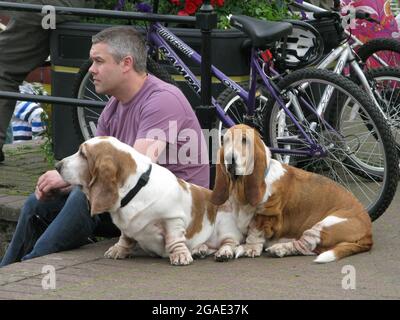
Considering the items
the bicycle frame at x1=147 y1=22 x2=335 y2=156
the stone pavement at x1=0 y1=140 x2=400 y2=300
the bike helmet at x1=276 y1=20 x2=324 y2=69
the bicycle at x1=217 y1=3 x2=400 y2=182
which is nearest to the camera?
the stone pavement at x1=0 y1=140 x2=400 y2=300

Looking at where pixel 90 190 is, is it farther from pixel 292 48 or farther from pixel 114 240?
pixel 292 48

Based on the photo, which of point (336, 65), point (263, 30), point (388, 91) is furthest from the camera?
point (388, 91)

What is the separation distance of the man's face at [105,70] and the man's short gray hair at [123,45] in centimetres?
3

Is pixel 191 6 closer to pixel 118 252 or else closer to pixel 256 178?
pixel 256 178

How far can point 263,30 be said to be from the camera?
634 cm

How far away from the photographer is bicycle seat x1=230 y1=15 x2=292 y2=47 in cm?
632

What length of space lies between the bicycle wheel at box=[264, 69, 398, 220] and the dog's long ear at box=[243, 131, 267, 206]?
0.92 metres

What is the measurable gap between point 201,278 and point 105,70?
128 centimetres

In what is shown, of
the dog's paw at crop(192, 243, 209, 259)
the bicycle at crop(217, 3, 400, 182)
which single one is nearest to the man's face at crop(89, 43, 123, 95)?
the dog's paw at crop(192, 243, 209, 259)

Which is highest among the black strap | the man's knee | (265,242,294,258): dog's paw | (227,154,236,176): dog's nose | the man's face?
the man's face

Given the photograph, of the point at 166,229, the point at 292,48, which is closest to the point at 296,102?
the point at 292,48

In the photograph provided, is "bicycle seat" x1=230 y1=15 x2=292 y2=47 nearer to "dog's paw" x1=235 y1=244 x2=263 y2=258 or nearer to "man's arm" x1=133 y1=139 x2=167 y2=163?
"man's arm" x1=133 y1=139 x2=167 y2=163

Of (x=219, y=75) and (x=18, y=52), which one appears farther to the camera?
(x=18, y=52)

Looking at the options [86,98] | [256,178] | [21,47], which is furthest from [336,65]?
[21,47]
